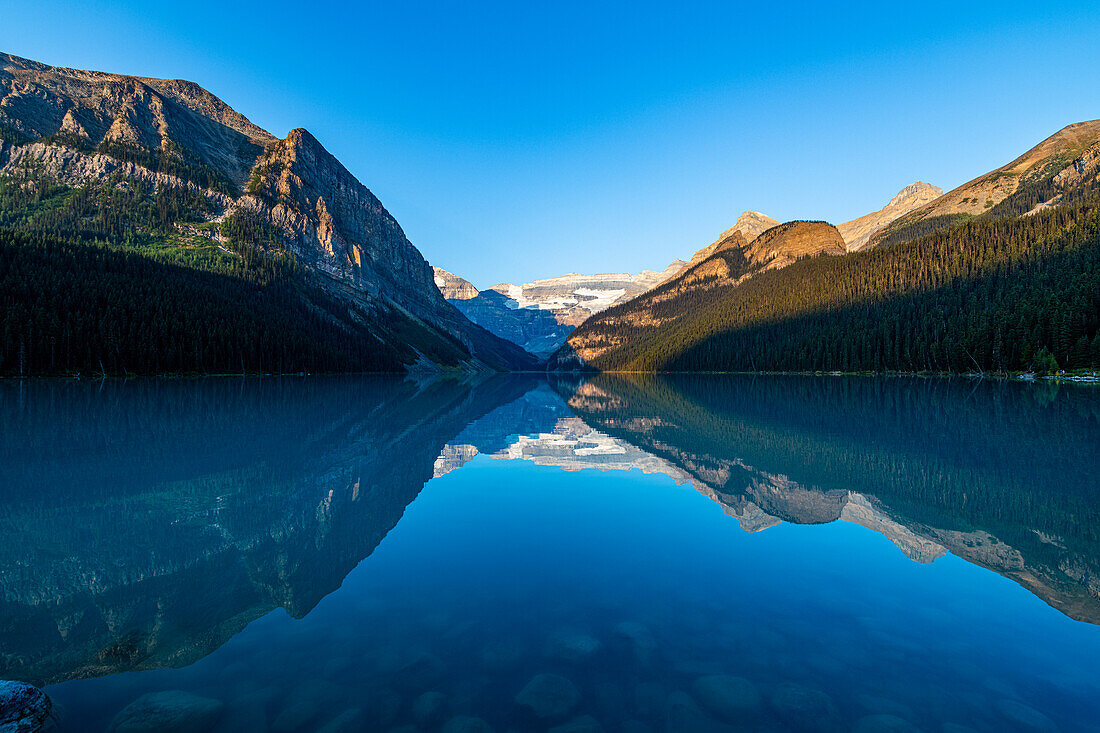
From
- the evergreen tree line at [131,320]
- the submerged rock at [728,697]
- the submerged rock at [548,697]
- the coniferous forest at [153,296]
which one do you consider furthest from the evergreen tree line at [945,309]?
the evergreen tree line at [131,320]

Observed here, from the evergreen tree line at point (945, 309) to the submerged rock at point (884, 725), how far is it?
9415cm

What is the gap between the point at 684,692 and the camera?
5.75 metres

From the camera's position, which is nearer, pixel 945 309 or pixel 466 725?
pixel 466 725

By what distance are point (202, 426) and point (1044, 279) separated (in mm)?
129915

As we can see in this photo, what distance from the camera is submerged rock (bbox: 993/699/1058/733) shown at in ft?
16.5

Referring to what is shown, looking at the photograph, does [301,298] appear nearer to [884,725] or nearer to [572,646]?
[572,646]

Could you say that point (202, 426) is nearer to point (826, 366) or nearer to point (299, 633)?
point (299, 633)

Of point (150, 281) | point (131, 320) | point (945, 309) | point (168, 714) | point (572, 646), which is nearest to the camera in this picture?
point (168, 714)

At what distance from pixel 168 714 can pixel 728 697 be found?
640 centimetres

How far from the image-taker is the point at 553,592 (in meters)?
8.78

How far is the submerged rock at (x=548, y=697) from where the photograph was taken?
5.39 metres

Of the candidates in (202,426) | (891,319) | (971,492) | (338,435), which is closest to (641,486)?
(971,492)

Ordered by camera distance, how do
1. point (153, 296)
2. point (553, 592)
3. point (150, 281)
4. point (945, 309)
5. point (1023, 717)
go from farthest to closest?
point (945, 309)
point (150, 281)
point (153, 296)
point (553, 592)
point (1023, 717)

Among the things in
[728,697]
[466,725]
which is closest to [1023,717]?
[728,697]
